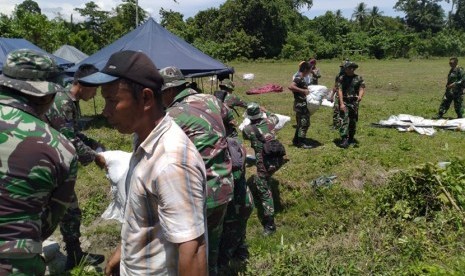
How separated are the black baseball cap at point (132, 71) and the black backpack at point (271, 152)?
12.2 ft

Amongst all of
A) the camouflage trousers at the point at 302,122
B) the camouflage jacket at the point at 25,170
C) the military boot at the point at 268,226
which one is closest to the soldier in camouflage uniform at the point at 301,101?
the camouflage trousers at the point at 302,122

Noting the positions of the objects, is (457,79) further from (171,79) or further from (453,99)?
(171,79)

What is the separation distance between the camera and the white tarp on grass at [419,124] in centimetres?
927

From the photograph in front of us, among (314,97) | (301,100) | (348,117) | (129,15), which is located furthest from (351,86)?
(129,15)

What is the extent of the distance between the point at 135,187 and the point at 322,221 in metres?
4.50

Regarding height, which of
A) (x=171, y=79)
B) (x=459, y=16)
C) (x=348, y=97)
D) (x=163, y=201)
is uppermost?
(x=459, y=16)

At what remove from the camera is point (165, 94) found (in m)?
3.37

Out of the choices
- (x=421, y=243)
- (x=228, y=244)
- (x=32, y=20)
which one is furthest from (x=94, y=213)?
(x=32, y=20)

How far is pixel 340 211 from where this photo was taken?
5977 millimetres

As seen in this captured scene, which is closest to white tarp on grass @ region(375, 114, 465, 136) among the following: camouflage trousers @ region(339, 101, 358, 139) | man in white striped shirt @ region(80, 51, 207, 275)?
camouflage trousers @ region(339, 101, 358, 139)

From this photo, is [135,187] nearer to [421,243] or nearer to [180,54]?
[421,243]

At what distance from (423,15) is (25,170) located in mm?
68871

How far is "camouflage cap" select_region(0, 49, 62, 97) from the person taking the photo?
2.06 metres

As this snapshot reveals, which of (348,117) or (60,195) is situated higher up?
(60,195)
